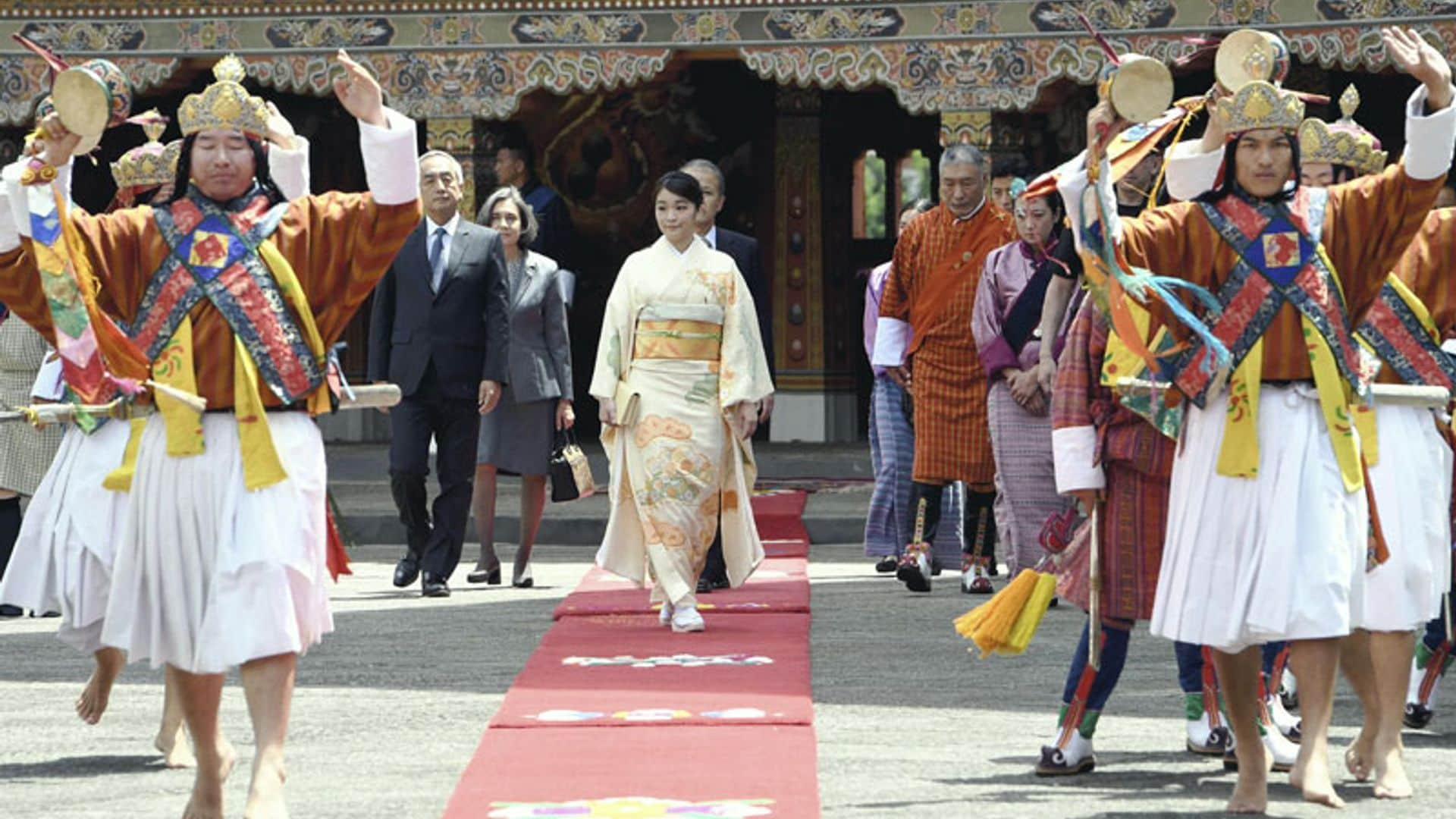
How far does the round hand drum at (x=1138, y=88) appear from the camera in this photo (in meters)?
5.30

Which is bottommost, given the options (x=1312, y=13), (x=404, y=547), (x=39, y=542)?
(x=404, y=547)

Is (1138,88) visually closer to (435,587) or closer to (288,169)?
(288,169)

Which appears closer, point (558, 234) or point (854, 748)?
point (854, 748)

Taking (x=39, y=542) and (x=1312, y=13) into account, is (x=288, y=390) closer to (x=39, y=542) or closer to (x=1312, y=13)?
(x=39, y=542)

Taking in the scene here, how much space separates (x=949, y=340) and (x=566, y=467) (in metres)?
1.72

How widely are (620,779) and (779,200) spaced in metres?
13.9

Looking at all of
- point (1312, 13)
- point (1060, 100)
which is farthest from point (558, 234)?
point (1312, 13)

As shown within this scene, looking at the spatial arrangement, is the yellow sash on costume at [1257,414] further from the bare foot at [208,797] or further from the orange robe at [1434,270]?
the bare foot at [208,797]

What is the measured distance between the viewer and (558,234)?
1664cm

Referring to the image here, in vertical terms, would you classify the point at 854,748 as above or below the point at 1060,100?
below

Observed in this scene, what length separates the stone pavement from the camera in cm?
579

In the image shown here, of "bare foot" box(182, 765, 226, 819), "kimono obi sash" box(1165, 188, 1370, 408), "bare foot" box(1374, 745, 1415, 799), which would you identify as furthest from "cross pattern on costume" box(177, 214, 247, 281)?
"bare foot" box(1374, 745, 1415, 799)

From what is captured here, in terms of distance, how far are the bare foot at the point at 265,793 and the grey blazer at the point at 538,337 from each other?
5861mm

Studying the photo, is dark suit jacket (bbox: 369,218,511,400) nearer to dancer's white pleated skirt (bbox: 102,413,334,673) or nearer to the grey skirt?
the grey skirt
